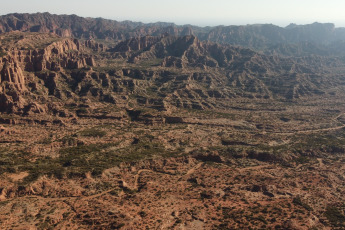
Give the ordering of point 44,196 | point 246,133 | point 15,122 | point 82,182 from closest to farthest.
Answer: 1. point 44,196
2. point 82,182
3. point 15,122
4. point 246,133

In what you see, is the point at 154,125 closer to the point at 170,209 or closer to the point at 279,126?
the point at 279,126

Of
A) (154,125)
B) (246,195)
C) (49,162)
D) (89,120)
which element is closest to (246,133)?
(154,125)

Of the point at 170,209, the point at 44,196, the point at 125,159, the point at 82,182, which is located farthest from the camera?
the point at 125,159

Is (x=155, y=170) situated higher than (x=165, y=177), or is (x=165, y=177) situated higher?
(x=165, y=177)

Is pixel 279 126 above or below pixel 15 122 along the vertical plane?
below

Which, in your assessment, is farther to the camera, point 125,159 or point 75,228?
point 125,159

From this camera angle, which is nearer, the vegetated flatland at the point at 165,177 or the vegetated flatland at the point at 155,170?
the vegetated flatland at the point at 165,177

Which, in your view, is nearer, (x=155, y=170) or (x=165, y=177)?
(x=165, y=177)

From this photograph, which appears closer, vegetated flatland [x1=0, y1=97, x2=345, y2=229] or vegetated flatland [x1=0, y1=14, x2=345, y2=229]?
vegetated flatland [x1=0, y1=97, x2=345, y2=229]

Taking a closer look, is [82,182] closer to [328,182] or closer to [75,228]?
[75,228]
